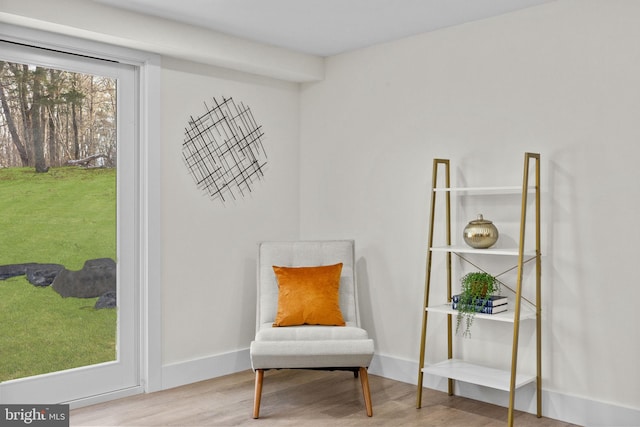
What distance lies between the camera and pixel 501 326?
140 inches

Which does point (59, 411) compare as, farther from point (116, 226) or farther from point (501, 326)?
point (501, 326)

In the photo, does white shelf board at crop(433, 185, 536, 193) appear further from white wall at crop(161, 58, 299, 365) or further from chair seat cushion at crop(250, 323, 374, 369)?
white wall at crop(161, 58, 299, 365)

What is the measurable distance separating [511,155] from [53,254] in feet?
8.94

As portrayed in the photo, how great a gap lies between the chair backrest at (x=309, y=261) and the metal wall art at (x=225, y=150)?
531mm

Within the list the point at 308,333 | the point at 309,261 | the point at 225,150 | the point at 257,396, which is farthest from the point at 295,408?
the point at 225,150

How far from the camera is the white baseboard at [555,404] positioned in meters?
3.11

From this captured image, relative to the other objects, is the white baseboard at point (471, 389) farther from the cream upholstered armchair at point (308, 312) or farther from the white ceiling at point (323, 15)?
the white ceiling at point (323, 15)

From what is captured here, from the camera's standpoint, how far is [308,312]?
147 inches

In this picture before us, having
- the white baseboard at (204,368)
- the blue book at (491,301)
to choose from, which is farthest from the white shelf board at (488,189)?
the white baseboard at (204,368)

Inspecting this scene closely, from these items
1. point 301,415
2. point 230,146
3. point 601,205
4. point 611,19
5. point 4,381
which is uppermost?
point 611,19

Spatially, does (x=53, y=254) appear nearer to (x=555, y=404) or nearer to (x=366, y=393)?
(x=366, y=393)

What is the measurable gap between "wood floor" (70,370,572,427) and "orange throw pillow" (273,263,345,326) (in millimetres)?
477

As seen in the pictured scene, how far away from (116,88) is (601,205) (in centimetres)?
289

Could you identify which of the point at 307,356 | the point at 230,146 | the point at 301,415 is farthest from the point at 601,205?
the point at 230,146
